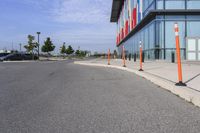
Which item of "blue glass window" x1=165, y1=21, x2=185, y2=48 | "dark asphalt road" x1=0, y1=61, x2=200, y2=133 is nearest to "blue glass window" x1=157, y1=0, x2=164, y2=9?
"blue glass window" x1=165, y1=21, x2=185, y2=48

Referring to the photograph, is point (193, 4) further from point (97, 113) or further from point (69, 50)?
point (69, 50)

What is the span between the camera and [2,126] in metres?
4.52

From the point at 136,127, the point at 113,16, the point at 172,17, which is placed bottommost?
the point at 136,127

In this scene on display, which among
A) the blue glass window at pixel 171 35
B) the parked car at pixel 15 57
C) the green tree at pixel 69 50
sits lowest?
the parked car at pixel 15 57

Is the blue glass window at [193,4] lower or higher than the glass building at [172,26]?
higher

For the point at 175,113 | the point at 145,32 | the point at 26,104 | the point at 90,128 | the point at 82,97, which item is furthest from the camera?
the point at 145,32

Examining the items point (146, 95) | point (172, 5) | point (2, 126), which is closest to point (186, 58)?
point (172, 5)

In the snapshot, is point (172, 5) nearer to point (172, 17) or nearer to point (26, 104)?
point (172, 17)

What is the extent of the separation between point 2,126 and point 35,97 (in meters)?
2.82

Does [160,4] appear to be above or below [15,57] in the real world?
above

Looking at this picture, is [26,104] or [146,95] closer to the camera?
[26,104]

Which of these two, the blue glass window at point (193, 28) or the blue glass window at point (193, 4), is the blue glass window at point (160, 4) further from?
the blue glass window at point (193, 28)

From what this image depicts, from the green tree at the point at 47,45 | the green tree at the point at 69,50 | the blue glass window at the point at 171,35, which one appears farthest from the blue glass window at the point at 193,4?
the green tree at the point at 69,50

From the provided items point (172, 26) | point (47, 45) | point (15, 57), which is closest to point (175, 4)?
point (172, 26)
